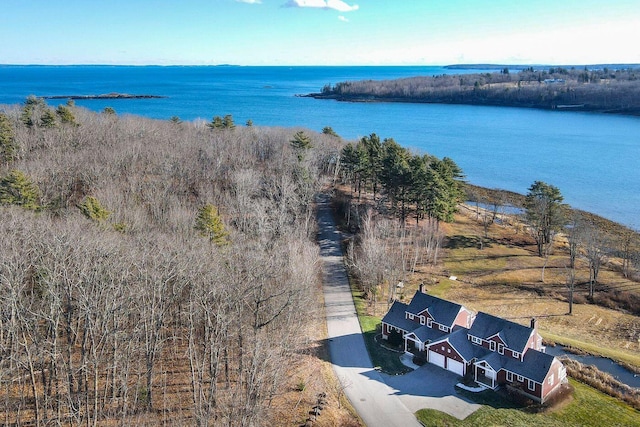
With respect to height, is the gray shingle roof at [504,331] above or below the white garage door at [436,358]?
above

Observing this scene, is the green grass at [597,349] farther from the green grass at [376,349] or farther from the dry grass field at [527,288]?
the green grass at [376,349]

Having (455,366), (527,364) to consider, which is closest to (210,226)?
(455,366)

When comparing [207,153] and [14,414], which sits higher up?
[207,153]

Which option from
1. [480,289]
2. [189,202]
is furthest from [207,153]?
[480,289]

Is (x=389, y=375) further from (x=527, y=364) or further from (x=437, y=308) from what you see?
(x=527, y=364)

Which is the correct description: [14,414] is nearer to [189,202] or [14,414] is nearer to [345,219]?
[189,202]

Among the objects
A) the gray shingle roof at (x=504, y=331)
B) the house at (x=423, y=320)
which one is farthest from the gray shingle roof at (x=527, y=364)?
the house at (x=423, y=320)
